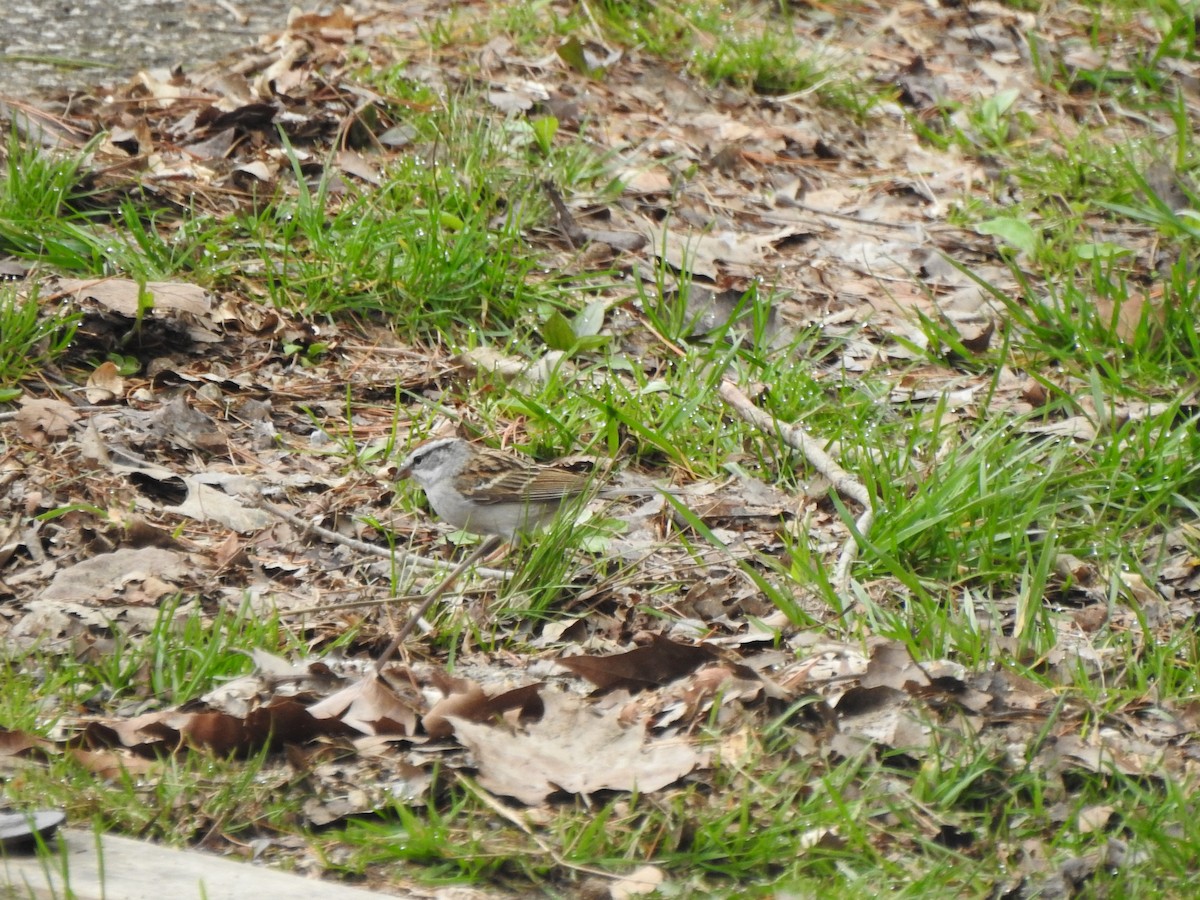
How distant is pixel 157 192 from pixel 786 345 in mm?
2780

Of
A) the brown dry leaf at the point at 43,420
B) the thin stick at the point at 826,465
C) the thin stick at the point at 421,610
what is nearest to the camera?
the thin stick at the point at 421,610

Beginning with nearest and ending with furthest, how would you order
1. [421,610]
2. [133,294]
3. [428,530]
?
[421,610] → [428,530] → [133,294]

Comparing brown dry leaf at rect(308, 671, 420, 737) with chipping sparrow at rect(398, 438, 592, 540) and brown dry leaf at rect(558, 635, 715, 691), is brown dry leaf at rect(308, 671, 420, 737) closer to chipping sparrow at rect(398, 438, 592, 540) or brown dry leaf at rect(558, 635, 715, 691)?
brown dry leaf at rect(558, 635, 715, 691)

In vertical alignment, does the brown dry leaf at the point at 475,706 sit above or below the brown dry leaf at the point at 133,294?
below

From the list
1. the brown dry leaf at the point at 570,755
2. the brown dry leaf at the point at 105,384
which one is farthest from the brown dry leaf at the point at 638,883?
the brown dry leaf at the point at 105,384

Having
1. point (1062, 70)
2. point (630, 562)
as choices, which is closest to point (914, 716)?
point (630, 562)

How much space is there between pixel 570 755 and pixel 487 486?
1.27 metres

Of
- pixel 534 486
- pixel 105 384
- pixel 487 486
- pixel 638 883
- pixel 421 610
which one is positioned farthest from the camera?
pixel 105 384

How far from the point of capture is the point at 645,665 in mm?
3820

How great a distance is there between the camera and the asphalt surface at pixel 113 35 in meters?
7.12

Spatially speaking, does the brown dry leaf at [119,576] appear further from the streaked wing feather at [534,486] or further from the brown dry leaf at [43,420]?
the streaked wing feather at [534,486]

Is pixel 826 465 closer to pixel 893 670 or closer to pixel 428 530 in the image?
pixel 893 670

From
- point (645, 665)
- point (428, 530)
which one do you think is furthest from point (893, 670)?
point (428, 530)

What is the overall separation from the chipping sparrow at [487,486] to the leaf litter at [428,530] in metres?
0.26
